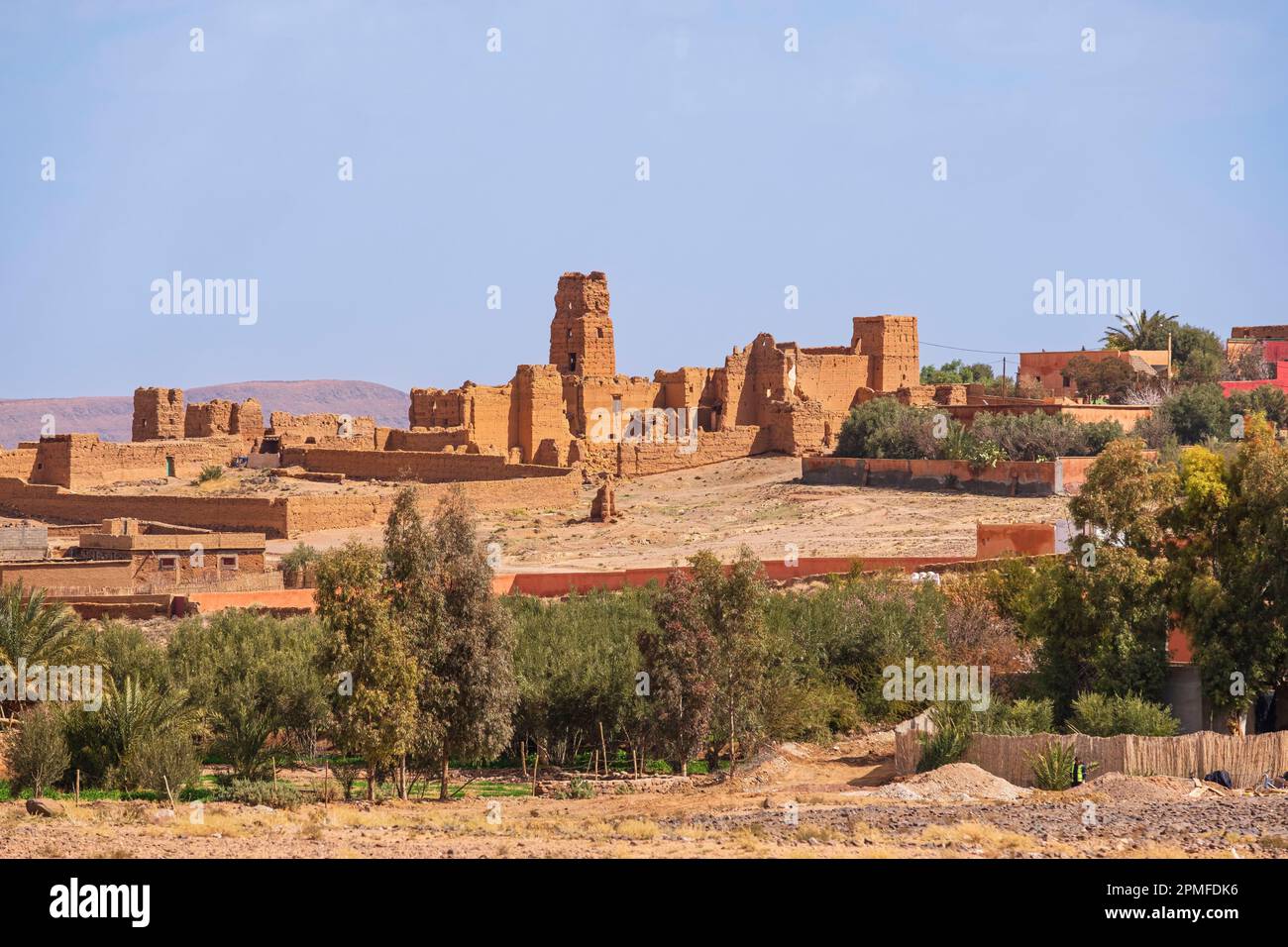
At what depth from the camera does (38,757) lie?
72.3 feet

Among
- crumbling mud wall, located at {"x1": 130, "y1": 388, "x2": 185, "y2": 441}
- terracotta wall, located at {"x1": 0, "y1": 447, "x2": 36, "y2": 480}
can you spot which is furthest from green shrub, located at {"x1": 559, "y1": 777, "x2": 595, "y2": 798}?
crumbling mud wall, located at {"x1": 130, "y1": 388, "x2": 185, "y2": 441}

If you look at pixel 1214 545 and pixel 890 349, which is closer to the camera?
pixel 1214 545

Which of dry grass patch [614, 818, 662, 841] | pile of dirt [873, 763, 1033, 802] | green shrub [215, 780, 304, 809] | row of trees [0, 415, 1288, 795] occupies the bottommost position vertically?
green shrub [215, 780, 304, 809]

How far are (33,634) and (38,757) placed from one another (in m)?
3.32

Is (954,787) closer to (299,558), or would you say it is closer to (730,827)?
(730,827)

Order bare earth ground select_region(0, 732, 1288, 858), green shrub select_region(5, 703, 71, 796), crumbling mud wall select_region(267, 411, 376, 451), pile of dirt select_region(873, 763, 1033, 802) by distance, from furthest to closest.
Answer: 1. crumbling mud wall select_region(267, 411, 376, 451)
2. green shrub select_region(5, 703, 71, 796)
3. pile of dirt select_region(873, 763, 1033, 802)
4. bare earth ground select_region(0, 732, 1288, 858)

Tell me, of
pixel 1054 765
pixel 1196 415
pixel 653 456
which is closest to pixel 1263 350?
pixel 1196 415

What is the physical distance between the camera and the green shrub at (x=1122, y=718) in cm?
2347

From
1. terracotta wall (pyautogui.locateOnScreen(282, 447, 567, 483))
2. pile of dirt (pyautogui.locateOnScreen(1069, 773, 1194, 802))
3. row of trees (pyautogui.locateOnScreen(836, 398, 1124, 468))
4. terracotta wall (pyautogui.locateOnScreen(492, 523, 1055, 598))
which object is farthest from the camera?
terracotta wall (pyautogui.locateOnScreen(282, 447, 567, 483))

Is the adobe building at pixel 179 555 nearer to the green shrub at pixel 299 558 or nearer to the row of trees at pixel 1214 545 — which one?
the green shrub at pixel 299 558

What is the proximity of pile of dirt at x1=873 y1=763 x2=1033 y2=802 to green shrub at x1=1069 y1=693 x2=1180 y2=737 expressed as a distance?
2.18 meters

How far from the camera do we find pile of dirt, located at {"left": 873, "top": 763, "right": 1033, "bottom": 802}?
67.5ft

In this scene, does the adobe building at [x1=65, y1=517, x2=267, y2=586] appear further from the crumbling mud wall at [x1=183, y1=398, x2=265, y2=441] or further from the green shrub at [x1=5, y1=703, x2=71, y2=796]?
the crumbling mud wall at [x1=183, y1=398, x2=265, y2=441]

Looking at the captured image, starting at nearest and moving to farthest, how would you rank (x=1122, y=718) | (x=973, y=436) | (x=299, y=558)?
(x=1122, y=718), (x=299, y=558), (x=973, y=436)
